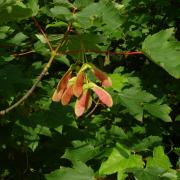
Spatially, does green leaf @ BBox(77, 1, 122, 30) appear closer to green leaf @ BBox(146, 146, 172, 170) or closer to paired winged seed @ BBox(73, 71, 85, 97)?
paired winged seed @ BBox(73, 71, 85, 97)

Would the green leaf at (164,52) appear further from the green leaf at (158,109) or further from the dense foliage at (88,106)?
the green leaf at (158,109)

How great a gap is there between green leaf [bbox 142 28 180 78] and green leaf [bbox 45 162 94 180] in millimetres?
777

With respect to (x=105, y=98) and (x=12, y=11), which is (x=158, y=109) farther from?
(x=12, y=11)

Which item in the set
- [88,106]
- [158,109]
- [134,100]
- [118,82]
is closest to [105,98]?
[88,106]

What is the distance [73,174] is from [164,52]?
2.70ft

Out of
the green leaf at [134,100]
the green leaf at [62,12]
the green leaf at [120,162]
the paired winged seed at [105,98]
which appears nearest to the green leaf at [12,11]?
the green leaf at [62,12]

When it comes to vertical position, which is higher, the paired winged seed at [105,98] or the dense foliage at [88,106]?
the paired winged seed at [105,98]

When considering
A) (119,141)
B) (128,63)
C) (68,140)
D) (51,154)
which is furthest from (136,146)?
(128,63)

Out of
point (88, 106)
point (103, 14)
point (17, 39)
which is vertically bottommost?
point (17, 39)

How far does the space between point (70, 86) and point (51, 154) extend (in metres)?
1.44

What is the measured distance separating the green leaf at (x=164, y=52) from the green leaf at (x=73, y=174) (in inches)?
30.6

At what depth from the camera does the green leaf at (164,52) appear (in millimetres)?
1585

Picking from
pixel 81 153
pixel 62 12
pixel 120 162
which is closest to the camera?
pixel 62 12

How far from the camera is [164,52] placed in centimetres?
175
